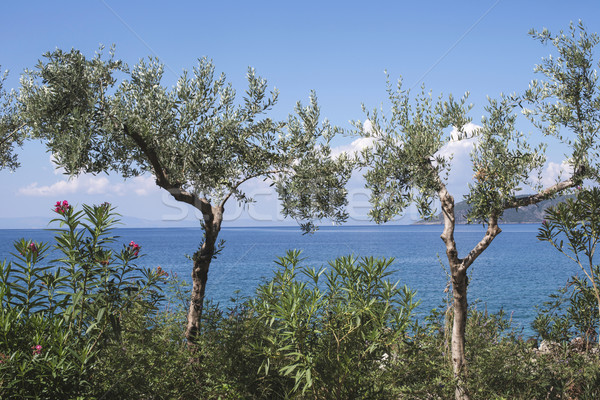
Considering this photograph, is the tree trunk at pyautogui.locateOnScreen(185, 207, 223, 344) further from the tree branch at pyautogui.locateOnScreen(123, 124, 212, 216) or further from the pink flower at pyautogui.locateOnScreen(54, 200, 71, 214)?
the pink flower at pyautogui.locateOnScreen(54, 200, 71, 214)

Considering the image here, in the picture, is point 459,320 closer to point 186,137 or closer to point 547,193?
point 547,193

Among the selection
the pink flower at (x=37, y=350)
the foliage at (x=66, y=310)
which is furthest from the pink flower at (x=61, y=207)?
the pink flower at (x=37, y=350)

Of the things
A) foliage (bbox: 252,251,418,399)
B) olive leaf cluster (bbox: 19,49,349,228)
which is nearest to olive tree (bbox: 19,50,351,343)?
olive leaf cluster (bbox: 19,49,349,228)

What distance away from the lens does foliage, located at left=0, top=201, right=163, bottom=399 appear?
5.10 meters

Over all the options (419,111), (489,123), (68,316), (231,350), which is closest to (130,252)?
(68,316)

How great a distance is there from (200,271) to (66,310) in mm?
4422

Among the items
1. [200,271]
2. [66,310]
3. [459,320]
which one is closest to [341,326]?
[66,310]

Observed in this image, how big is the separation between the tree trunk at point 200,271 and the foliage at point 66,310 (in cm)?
326

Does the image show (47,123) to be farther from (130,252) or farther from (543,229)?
(543,229)

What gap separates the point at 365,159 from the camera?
32.0ft

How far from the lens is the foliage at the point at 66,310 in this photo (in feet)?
16.7

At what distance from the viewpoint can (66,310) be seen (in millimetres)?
5383

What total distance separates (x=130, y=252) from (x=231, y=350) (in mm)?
2623

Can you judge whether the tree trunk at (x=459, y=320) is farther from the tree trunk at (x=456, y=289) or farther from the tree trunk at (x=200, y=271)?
the tree trunk at (x=200, y=271)
